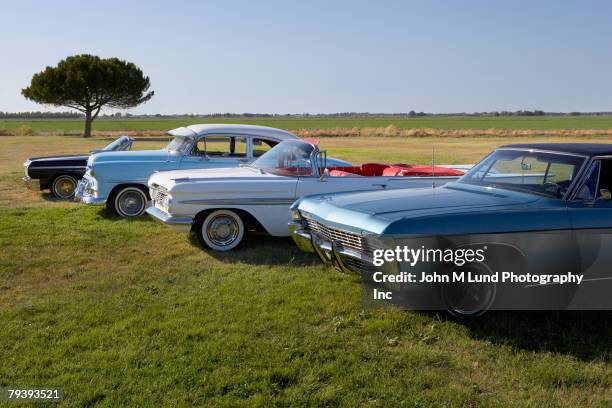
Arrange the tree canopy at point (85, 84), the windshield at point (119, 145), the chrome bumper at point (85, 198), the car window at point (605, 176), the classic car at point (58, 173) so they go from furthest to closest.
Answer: the tree canopy at point (85, 84) < the classic car at point (58, 173) < the windshield at point (119, 145) < the chrome bumper at point (85, 198) < the car window at point (605, 176)

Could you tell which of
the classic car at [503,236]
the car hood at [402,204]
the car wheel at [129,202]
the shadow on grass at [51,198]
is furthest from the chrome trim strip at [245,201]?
the shadow on grass at [51,198]

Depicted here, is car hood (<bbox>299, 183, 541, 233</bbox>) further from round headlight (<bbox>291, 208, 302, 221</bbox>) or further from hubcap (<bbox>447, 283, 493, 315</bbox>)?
hubcap (<bbox>447, 283, 493, 315</bbox>)

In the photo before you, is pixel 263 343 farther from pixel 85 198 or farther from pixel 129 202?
pixel 85 198

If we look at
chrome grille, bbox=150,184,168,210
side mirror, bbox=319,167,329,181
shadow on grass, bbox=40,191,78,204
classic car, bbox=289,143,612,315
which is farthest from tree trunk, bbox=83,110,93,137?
classic car, bbox=289,143,612,315

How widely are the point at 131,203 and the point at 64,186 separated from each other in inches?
127

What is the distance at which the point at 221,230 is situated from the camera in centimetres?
726

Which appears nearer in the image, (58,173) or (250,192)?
(250,192)

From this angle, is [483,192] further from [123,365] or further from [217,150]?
[217,150]

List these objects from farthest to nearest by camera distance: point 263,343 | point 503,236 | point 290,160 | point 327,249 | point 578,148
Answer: point 290,160, point 578,148, point 327,249, point 503,236, point 263,343

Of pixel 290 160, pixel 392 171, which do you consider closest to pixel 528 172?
pixel 392 171

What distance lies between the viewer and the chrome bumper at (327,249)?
4.70 meters

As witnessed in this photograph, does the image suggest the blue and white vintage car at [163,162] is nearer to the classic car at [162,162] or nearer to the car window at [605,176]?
the classic car at [162,162]

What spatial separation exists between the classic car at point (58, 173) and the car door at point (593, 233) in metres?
9.29

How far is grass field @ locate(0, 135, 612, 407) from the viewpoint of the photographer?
3594 millimetres
